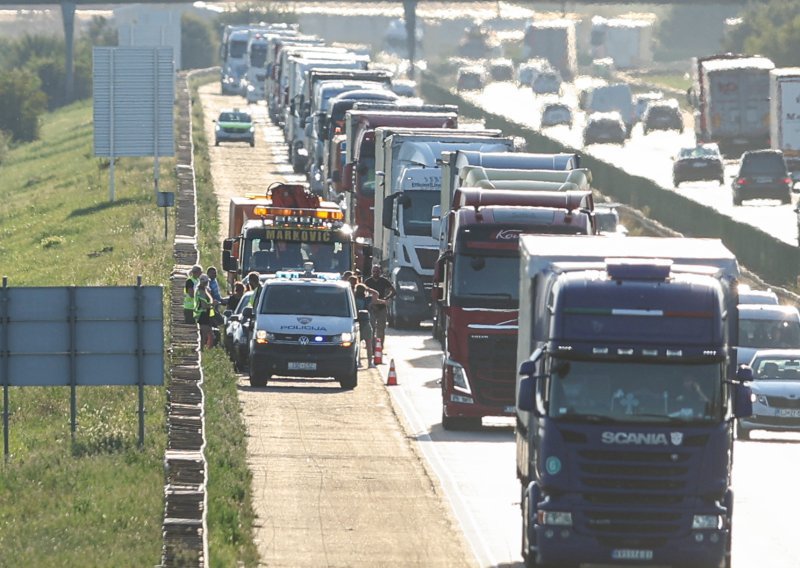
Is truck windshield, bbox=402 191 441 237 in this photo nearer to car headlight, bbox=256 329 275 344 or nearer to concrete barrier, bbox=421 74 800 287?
concrete barrier, bbox=421 74 800 287

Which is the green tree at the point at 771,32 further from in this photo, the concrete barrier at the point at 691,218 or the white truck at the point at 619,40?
the concrete barrier at the point at 691,218

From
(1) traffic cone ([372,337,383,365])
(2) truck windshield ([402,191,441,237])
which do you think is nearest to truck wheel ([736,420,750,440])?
(1) traffic cone ([372,337,383,365])

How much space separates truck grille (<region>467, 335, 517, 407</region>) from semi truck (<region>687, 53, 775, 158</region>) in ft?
184

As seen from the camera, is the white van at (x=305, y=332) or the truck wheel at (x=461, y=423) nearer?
the truck wheel at (x=461, y=423)

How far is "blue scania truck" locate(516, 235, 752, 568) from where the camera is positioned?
1748 cm

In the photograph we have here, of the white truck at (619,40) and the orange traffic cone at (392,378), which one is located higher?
the white truck at (619,40)

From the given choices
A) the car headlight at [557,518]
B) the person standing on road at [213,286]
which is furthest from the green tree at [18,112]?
the car headlight at [557,518]

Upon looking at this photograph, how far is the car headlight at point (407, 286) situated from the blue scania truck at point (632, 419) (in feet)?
78.4

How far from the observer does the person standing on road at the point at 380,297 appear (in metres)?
37.8

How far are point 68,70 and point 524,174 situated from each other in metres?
114

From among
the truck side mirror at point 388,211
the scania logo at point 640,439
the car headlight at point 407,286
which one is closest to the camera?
the scania logo at point 640,439

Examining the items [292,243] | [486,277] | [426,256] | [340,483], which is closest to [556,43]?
[426,256]

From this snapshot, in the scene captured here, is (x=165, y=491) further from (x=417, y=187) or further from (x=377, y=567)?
(x=417, y=187)

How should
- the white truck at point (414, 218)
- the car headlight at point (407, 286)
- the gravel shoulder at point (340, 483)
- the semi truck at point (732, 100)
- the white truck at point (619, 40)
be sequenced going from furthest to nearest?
the white truck at point (619, 40), the semi truck at point (732, 100), the car headlight at point (407, 286), the white truck at point (414, 218), the gravel shoulder at point (340, 483)
